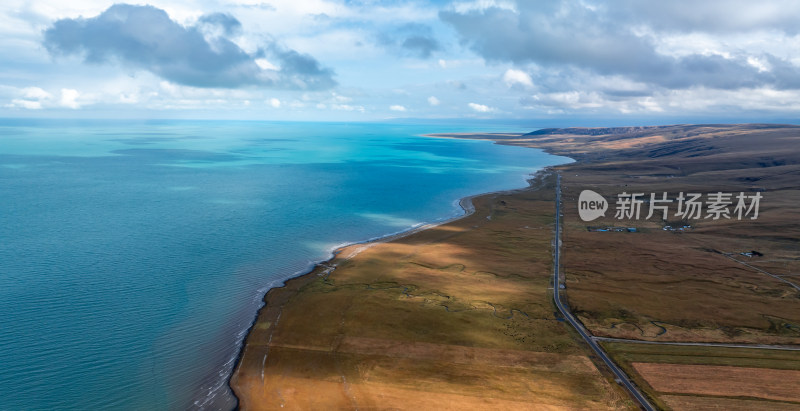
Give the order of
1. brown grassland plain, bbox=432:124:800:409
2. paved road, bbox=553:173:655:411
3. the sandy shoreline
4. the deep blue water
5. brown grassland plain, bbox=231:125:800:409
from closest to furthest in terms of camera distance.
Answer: paved road, bbox=553:173:655:411 → brown grassland plain, bbox=231:125:800:409 → the deep blue water → brown grassland plain, bbox=432:124:800:409 → the sandy shoreline

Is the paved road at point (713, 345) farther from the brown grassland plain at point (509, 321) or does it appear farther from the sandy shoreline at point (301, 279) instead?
the sandy shoreline at point (301, 279)

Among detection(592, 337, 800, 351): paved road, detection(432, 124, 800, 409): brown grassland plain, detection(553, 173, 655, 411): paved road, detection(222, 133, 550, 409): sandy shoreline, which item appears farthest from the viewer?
detection(592, 337, 800, 351): paved road

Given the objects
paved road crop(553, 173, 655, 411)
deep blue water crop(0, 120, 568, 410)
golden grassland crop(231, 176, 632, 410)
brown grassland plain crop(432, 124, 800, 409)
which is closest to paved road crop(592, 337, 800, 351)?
brown grassland plain crop(432, 124, 800, 409)

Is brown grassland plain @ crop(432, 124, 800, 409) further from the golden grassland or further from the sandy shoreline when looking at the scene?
the sandy shoreline

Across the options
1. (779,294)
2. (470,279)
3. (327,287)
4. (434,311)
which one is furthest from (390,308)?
(779,294)

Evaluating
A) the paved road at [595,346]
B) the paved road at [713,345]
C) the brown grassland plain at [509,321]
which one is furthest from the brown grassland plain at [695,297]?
the paved road at [595,346]

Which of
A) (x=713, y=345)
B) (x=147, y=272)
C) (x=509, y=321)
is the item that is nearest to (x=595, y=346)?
(x=509, y=321)

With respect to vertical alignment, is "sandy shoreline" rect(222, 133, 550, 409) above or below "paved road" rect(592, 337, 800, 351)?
above

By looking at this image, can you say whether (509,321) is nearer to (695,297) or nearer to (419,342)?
(419,342)

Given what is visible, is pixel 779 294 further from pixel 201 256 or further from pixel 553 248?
pixel 201 256
